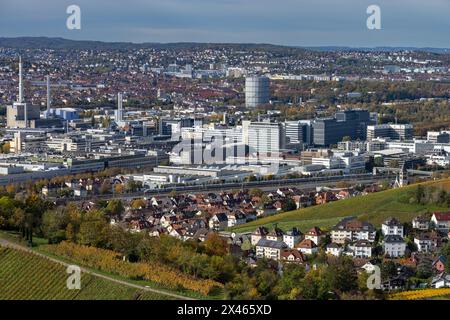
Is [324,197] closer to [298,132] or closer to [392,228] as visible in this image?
[392,228]

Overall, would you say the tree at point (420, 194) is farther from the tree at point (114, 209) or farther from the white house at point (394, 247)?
the tree at point (114, 209)

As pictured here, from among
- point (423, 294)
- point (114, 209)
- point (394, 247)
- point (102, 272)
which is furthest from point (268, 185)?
point (102, 272)

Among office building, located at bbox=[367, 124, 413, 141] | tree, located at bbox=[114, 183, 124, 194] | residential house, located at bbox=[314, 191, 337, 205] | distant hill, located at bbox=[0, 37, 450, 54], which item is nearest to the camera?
residential house, located at bbox=[314, 191, 337, 205]

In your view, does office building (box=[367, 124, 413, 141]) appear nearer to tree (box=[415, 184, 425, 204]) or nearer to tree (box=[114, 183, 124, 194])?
tree (box=[114, 183, 124, 194])

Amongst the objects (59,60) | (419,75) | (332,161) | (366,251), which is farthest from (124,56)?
(366,251)

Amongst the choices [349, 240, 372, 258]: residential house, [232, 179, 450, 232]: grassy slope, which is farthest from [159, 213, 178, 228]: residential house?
[349, 240, 372, 258]: residential house

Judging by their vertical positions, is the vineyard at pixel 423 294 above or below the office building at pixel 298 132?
below

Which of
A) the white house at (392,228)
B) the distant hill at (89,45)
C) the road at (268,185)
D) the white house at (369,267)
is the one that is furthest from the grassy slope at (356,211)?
the distant hill at (89,45)
